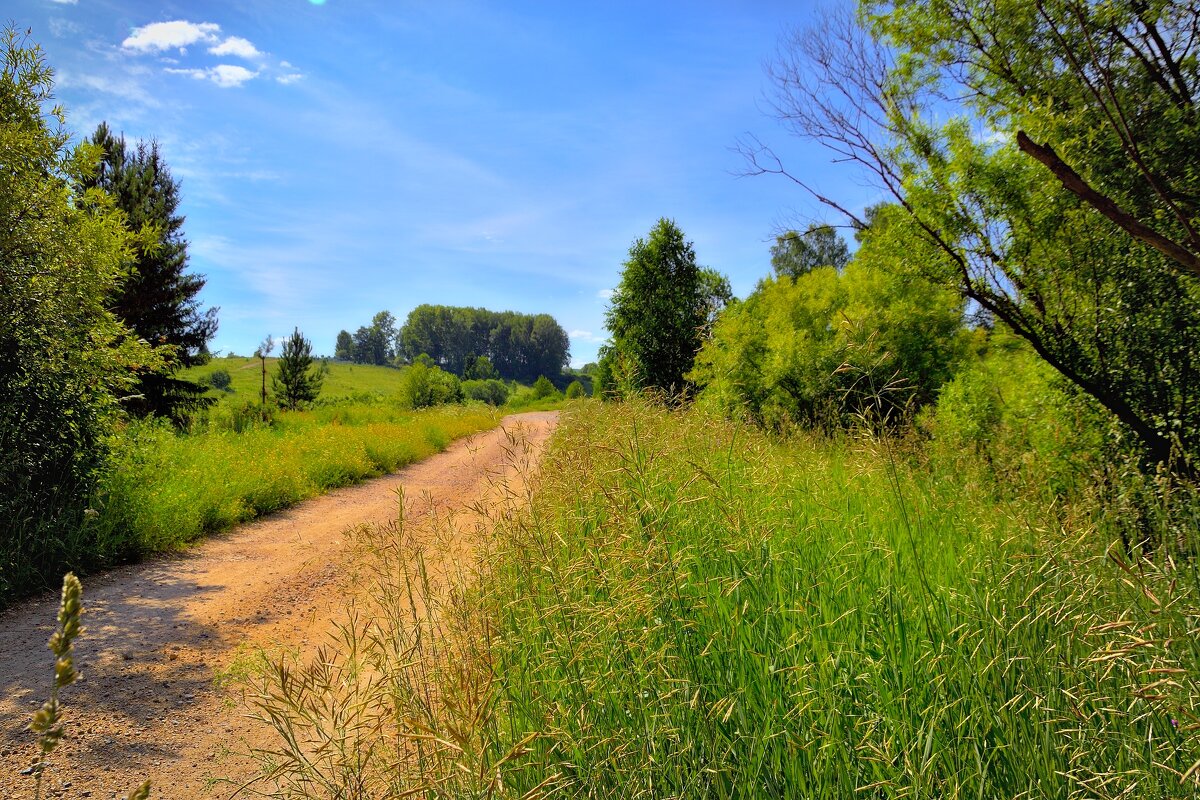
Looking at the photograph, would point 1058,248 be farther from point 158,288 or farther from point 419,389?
point 419,389

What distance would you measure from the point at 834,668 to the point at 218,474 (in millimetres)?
9346

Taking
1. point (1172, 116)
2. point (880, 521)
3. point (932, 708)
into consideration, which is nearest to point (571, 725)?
point (932, 708)

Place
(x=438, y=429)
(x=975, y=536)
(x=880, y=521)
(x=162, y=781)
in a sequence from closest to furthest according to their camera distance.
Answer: (x=162, y=781)
(x=975, y=536)
(x=880, y=521)
(x=438, y=429)

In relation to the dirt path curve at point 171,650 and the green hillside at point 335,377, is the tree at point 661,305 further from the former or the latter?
the green hillside at point 335,377

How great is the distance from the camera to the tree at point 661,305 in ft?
A: 81.3

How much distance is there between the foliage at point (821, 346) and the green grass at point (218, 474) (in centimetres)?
723

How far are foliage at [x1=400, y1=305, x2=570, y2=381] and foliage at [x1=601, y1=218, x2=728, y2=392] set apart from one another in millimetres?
107133

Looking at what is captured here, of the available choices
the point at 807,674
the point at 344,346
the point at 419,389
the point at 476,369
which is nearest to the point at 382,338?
the point at 344,346

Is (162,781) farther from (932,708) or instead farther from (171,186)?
(171,186)

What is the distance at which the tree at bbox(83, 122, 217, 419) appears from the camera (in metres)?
18.3

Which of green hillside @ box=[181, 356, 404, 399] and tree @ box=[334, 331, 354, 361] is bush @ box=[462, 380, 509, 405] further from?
tree @ box=[334, 331, 354, 361]

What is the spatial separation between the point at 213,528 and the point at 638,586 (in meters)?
7.70

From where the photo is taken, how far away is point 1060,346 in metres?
5.92

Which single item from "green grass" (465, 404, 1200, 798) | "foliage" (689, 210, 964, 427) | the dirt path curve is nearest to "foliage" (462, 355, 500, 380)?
"foliage" (689, 210, 964, 427)
